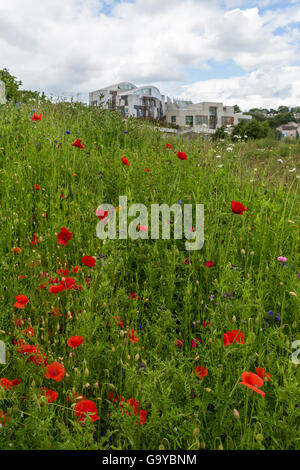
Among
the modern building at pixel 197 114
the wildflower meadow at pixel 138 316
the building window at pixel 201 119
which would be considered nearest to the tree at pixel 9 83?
the wildflower meadow at pixel 138 316

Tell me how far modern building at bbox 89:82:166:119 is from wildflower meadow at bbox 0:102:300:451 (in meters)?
2.79

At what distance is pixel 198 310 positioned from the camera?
91.0 inches

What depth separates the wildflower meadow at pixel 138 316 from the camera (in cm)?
140

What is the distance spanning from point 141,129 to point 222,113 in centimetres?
6180

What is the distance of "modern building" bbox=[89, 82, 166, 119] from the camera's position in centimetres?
748

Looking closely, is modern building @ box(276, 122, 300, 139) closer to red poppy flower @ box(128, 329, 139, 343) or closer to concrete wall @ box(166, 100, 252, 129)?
concrete wall @ box(166, 100, 252, 129)

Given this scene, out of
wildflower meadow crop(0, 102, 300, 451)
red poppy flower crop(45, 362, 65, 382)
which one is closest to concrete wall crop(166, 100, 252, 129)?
wildflower meadow crop(0, 102, 300, 451)

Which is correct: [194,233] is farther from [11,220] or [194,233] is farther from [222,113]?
[222,113]

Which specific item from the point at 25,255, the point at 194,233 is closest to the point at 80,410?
the point at 25,255

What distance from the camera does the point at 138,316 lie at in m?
2.26

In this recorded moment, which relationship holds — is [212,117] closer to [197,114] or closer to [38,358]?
[197,114]

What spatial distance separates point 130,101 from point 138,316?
23.3 meters

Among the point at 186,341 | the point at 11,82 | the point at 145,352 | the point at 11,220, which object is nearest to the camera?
the point at 145,352
